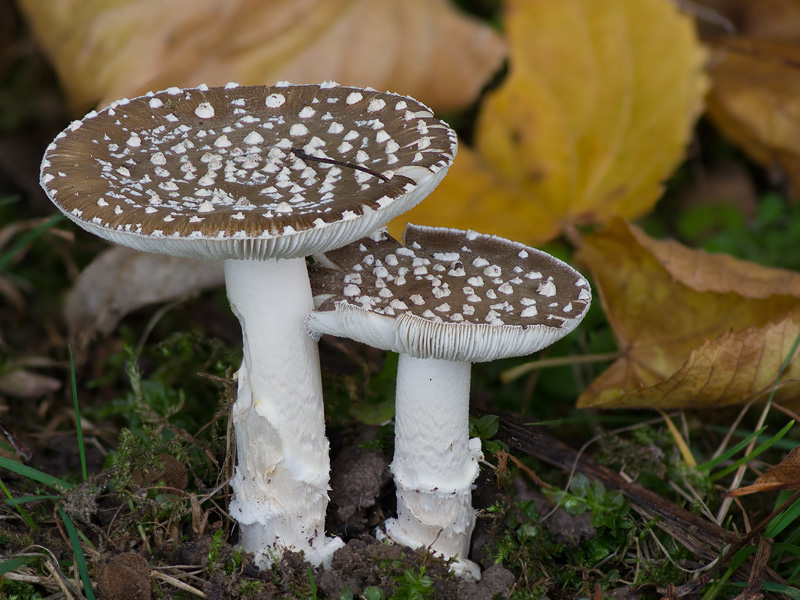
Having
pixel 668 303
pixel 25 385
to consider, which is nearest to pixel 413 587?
pixel 668 303

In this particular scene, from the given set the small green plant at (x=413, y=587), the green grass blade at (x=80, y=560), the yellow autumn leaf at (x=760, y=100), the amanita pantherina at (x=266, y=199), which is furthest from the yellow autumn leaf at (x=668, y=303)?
the green grass blade at (x=80, y=560)

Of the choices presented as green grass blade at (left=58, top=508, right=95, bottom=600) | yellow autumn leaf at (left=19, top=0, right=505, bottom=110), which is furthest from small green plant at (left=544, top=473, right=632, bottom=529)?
yellow autumn leaf at (left=19, top=0, right=505, bottom=110)

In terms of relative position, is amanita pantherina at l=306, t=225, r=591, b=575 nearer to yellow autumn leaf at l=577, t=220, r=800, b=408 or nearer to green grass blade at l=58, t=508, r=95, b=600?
yellow autumn leaf at l=577, t=220, r=800, b=408

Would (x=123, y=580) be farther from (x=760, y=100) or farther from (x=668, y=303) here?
(x=760, y=100)

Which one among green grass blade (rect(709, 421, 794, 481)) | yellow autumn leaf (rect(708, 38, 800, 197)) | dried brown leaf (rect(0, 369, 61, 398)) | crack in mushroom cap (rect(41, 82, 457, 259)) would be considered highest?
crack in mushroom cap (rect(41, 82, 457, 259))

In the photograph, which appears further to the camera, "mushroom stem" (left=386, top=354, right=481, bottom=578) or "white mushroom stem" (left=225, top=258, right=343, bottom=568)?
"mushroom stem" (left=386, top=354, right=481, bottom=578)

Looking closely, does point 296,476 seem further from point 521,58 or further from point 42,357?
point 521,58

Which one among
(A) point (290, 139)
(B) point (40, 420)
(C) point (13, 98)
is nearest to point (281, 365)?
(A) point (290, 139)
